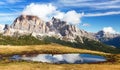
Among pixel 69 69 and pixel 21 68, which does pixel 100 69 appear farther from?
pixel 21 68

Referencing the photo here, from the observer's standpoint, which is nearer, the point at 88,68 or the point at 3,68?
the point at 3,68

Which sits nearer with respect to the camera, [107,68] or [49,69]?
[49,69]

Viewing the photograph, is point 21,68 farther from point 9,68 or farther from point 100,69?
point 100,69

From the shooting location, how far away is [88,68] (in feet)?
276

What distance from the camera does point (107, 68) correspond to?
86.3m

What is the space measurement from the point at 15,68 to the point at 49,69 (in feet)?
37.4

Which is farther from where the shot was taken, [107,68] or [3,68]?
[107,68]

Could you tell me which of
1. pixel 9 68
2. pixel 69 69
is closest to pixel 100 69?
pixel 69 69

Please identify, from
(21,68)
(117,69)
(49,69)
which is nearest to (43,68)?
(49,69)

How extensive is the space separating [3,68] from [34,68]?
402 inches

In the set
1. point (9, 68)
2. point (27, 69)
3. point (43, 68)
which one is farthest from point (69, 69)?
point (9, 68)

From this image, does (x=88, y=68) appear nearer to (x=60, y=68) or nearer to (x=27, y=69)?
(x=60, y=68)

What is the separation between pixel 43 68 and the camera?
80.9m

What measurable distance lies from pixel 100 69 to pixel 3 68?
Answer: 3333cm
